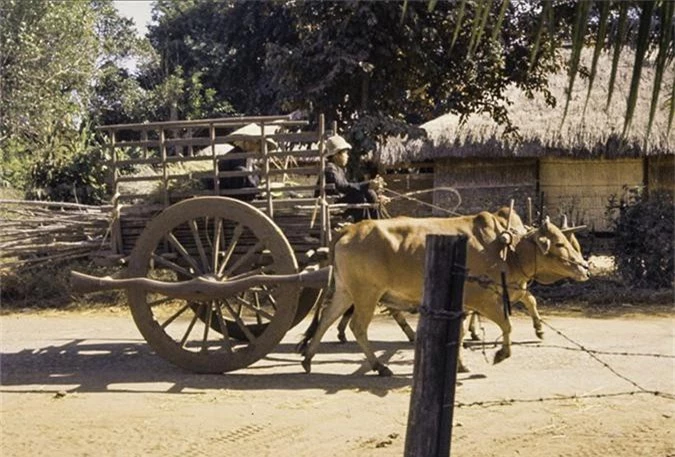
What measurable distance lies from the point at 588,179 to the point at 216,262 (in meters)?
11.6

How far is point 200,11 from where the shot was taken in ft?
96.5

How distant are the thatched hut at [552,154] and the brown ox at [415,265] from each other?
26.8 feet

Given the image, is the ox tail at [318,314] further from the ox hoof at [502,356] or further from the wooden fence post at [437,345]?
the wooden fence post at [437,345]

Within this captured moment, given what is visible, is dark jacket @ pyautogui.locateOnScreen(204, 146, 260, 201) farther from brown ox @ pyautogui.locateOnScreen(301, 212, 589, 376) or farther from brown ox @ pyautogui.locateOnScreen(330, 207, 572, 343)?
brown ox @ pyautogui.locateOnScreen(330, 207, 572, 343)

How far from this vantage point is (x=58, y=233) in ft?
30.1

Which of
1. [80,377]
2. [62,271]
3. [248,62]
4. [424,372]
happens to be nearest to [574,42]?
[424,372]

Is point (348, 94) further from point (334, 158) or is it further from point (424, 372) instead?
point (424, 372)

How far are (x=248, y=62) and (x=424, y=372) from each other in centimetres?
2258

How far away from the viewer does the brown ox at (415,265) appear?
8.25m

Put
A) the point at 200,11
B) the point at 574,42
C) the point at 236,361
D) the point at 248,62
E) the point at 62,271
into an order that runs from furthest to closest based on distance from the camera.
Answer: the point at 200,11
the point at 248,62
the point at 62,271
the point at 236,361
the point at 574,42

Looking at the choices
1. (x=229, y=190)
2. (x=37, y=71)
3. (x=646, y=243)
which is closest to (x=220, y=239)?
(x=229, y=190)

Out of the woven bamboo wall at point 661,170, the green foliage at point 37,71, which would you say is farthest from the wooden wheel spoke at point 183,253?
the woven bamboo wall at point 661,170

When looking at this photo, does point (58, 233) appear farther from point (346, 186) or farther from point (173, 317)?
point (346, 186)

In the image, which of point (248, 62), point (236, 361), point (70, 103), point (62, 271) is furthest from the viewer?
point (248, 62)
